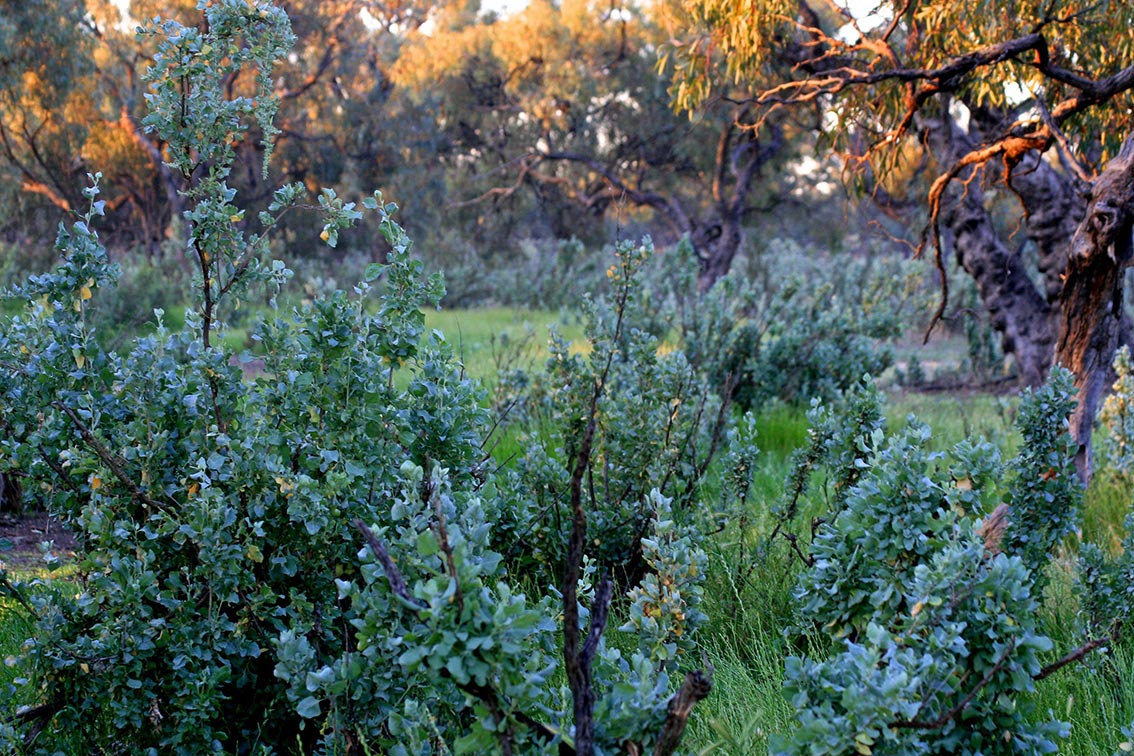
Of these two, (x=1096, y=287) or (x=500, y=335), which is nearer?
(x=1096, y=287)

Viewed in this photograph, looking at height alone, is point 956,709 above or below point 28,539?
above

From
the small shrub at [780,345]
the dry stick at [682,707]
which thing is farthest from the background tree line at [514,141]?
the dry stick at [682,707]

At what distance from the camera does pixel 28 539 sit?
435 cm

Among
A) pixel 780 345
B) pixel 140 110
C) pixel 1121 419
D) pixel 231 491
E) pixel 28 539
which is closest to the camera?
pixel 231 491

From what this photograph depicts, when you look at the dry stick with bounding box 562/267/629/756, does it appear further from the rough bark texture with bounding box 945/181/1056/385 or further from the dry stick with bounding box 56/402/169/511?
the rough bark texture with bounding box 945/181/1056/385

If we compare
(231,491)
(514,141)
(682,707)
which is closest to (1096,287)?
(682,707)

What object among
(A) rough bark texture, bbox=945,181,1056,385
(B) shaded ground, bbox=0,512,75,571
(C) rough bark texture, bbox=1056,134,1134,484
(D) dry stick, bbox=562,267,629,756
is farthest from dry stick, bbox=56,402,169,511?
(A) rough bark texture, bbox=945,181,1056,385

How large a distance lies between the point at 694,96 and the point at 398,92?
19.3 metres

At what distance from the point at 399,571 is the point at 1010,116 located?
22.0 feet

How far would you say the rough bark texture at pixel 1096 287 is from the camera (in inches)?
131

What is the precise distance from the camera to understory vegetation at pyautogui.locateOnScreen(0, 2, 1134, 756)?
5.14 feet

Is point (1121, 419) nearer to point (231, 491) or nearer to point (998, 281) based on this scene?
point (998, 281)

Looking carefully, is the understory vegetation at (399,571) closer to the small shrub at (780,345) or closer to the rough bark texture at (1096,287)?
the rough bark texture at (1096,287)

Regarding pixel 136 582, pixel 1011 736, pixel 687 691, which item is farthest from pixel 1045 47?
pixel 136 582
